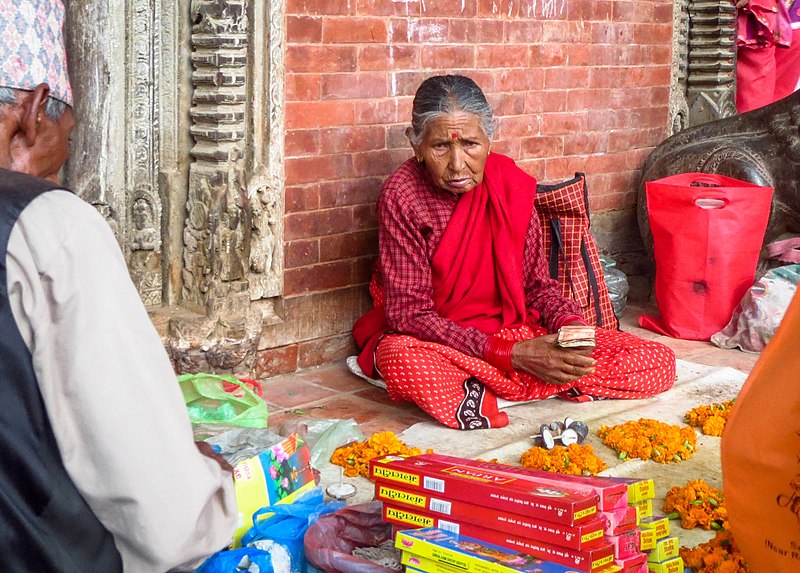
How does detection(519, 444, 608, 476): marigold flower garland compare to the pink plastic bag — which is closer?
the pink plastic bag

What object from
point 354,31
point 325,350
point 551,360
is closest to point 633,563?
A: point 551,360

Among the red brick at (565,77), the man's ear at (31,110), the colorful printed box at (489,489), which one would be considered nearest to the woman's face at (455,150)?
the red brick at (565,77)

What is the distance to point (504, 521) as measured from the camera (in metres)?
2.51

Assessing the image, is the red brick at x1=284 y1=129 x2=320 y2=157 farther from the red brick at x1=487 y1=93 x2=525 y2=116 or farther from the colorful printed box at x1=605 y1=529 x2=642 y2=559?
the colorful printed box at x1=605 y1=529 x2=642 y2=559

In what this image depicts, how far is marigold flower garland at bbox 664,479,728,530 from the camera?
3.37 m

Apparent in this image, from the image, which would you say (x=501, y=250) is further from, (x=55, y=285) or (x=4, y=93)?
(x=55, y=285)

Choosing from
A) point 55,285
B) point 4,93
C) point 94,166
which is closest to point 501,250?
point 94,166

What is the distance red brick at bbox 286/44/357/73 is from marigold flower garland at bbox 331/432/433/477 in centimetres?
171

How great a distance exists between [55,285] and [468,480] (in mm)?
1240

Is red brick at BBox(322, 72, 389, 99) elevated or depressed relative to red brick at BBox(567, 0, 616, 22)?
depressed

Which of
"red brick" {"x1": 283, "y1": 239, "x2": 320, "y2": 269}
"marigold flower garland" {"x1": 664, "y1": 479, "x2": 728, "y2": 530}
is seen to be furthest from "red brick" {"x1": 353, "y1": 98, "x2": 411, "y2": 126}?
"marigold flower garland" {"x1": 664, "y1": 479, "x2": 728, "y2": 530}

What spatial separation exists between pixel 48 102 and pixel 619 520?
62.0 inches

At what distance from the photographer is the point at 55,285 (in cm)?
165

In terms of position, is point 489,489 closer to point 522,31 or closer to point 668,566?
point 668,566
